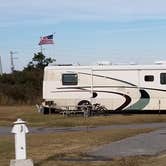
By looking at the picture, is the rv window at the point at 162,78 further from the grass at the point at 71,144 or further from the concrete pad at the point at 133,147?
the concrete pad at the point at 133,147

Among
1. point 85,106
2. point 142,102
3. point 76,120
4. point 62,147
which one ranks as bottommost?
point 62,147

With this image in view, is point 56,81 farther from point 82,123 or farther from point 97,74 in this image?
point 82,123

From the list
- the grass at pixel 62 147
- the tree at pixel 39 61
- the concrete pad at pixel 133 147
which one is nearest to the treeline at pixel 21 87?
the tree at pixel 39 61

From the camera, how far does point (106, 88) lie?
1345 inches

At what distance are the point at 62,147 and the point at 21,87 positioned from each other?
36.1m

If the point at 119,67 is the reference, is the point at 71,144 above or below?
below

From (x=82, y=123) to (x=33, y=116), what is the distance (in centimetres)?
516

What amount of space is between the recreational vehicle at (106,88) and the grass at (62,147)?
10.8 meters

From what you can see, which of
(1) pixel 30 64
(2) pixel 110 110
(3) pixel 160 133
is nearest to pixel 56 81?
(2) pixel 110 110

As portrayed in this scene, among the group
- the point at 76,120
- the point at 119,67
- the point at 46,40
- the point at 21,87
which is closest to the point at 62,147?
the point at 76,120

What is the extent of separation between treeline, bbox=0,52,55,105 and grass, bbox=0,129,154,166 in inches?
1084

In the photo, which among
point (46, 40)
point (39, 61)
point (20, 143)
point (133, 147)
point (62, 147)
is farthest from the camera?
point (39, 61)

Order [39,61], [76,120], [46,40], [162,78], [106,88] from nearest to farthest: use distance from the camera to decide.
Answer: [76,120] → [162,78] → [106,88] → [46,40] → [39,61]

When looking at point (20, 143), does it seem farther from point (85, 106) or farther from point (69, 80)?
point (69, 80)
